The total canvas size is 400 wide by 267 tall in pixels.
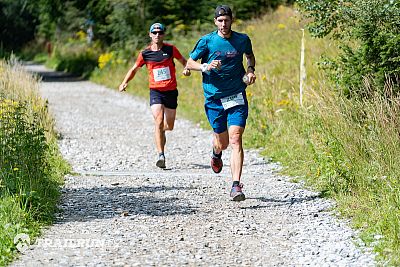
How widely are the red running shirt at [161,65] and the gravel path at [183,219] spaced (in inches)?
44.6

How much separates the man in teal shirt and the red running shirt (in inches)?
119

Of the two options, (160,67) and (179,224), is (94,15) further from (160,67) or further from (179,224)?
(179,224)

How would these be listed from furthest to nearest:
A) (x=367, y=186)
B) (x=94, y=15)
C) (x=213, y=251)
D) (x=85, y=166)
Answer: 1. (x=94, y=15)
2. (x=85, y=166)
3. (x=367, y=186)
4. (x=213, y=251)

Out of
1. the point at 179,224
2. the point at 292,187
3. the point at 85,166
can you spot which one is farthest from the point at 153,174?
the point at 179,224

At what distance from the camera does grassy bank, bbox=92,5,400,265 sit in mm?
8250

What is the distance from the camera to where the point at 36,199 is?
8633 mm

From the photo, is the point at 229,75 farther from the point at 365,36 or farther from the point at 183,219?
the point at 365,36

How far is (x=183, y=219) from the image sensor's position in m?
8.83

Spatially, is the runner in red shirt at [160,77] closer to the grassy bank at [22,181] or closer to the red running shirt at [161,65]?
the red running shirt at [161,65]

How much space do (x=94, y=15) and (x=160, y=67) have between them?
25.6 m

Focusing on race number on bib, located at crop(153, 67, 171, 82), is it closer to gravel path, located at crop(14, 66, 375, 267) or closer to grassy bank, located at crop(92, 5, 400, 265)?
gravel path, located at crop(14, 66, 375, 267)

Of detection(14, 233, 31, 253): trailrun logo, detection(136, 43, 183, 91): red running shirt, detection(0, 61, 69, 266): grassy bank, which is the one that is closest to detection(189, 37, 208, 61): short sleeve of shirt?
detection(0, 61, 69, 266): grassy bank

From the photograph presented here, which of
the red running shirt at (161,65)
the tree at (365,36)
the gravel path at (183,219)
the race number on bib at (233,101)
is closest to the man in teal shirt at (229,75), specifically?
the race number on bib at (233,101)

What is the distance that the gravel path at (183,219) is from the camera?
7297mm
